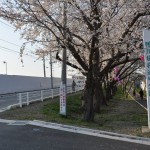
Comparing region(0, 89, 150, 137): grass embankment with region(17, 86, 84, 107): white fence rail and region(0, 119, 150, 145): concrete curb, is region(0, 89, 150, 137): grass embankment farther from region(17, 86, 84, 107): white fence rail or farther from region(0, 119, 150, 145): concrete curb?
region(0, 119, 150, 145): concrete curb

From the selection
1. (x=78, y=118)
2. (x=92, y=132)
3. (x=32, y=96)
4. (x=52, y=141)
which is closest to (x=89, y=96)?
(x=78, y=118)

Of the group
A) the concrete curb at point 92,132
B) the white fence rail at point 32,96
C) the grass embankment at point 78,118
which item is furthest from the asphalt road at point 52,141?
the white fence rail at point 32,96

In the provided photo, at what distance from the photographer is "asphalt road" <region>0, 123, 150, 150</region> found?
11.0 meters

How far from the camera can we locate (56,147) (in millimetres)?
10945

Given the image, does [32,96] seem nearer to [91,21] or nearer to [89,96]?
[89,96]

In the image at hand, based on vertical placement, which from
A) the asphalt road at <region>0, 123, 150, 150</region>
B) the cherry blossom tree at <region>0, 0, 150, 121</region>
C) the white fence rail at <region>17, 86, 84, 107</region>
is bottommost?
the asphalt road at <region>0, 123, 150, 150</region>

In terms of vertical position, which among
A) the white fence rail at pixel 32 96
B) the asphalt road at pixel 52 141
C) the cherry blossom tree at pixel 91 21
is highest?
the cherry blossom tree at pixel 91 21

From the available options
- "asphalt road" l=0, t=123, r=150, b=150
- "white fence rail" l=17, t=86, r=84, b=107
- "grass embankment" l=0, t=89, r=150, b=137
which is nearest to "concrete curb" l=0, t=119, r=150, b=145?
"asphalt road" l=0, t=123, r=150, b=150

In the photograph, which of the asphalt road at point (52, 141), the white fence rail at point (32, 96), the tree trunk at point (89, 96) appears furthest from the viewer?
the white fence rail at point (32, 96)

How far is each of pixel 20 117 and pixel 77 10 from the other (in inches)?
207

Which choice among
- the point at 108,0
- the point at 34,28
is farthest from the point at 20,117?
the point at 108,0

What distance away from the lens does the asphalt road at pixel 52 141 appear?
1098 cm

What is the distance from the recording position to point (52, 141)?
38.6ft

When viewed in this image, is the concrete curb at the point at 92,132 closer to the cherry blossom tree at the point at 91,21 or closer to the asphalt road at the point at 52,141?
the asphalt road at the point at 52,141
